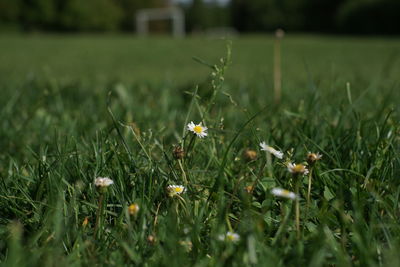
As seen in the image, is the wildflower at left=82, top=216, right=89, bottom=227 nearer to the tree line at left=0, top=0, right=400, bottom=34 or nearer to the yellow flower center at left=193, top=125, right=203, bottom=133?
the yellow flower center at left=193, top=125, right=203, bottom=133

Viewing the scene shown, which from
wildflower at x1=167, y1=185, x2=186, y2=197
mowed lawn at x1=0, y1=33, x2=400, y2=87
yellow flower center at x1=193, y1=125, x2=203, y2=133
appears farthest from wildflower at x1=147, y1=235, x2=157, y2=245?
mowed lawn at x1=0, y1=33, x2=400, y2=87

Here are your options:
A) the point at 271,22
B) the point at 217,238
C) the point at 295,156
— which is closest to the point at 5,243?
the point at 217,238

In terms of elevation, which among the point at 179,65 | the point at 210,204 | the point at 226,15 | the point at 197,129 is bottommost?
the point at 226,15

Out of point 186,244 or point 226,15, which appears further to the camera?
point 226,15

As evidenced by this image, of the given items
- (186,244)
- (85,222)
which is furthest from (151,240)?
(85,222)

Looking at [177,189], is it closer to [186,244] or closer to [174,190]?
[174,190]

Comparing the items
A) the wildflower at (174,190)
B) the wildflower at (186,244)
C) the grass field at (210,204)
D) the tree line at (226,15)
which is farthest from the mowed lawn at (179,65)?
the tree line at (226,15)

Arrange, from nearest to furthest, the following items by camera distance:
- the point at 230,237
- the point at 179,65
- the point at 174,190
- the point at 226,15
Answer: the point at 230,237 → the point at 174,190 → the point at 179,65 → the point at 226,15

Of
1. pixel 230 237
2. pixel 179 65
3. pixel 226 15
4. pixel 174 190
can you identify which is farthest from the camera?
pixel 226 15

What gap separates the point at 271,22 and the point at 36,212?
1737 inches

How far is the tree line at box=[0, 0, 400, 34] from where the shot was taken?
26.9 meters

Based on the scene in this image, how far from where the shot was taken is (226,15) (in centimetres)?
4894

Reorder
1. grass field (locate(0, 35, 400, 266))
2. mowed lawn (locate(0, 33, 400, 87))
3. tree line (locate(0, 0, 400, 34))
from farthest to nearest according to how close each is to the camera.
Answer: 1. tree line (locate(0, 0, 400, 34))
2. mowed lawn (locate(0, 33, 400, 87))
3. grass field (locate(0, 35, 400, 266))

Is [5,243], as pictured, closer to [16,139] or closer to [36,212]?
[36,212]
